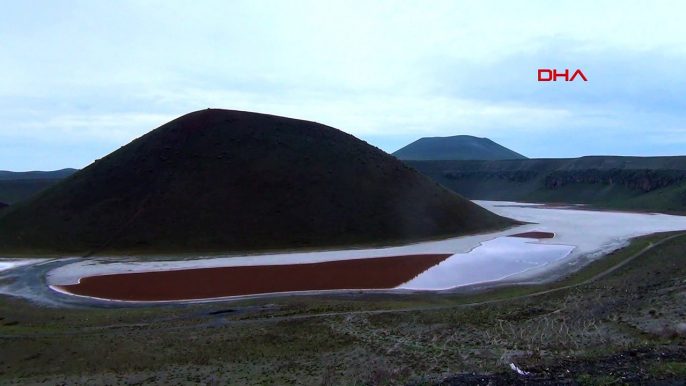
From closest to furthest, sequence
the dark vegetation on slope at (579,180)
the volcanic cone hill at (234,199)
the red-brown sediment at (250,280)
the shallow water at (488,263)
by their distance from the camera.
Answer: the red-brown sediment at (250,280), the shallow water at (488,263), the volcanic cone hill at (234,199), the dark vegetation on slope at (579,180)

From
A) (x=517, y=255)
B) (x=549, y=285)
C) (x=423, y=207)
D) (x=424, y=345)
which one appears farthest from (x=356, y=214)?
(x=424, y=345)

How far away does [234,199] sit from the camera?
1959 inches

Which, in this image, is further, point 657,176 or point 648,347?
point 657,176

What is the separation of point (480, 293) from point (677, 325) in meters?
9.68

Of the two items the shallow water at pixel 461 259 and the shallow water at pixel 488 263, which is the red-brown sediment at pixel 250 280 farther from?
the shallow water at pixel 488 263

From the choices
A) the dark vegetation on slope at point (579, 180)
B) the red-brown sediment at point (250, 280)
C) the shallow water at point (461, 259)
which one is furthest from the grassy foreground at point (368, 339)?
the dark vegetation on slope at point (579, 180)

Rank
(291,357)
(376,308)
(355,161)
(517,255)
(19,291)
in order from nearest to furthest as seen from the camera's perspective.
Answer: (291,357)
(376,308)
(19,291)
(517,255)
(355,161)

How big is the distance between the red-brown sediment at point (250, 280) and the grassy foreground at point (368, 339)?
342 centimetres

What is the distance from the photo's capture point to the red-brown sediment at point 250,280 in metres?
26.4

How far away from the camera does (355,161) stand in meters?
60.2

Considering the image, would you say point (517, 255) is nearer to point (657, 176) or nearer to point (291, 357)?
point (291, 357)

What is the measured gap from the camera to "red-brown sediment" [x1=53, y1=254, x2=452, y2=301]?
26406 millimetres

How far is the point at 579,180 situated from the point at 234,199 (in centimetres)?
9150

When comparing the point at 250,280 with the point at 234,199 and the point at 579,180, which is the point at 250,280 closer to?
the point at 234,199
